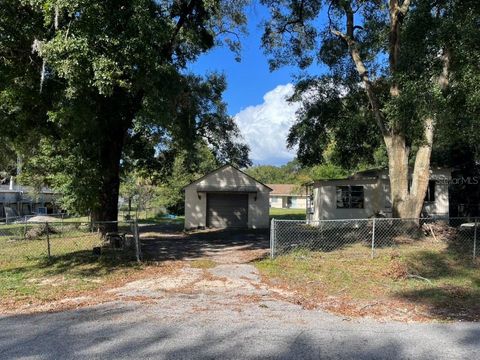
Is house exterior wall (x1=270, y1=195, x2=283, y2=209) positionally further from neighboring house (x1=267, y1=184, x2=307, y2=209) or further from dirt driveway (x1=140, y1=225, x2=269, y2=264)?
dirt driveway (x1=140, y1=225, x2=269, y2=264)

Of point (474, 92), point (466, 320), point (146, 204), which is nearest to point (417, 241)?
point (474, 92)

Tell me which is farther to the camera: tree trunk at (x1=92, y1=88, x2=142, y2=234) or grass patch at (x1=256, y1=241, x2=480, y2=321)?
tree trunk at (x1=92, y1=88, x2=142, y2=234)

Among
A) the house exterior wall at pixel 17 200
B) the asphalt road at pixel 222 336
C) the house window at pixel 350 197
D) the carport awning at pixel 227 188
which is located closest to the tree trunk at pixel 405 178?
the house window at pixel 350 197

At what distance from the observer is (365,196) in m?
25.9

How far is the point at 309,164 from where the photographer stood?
25.9m

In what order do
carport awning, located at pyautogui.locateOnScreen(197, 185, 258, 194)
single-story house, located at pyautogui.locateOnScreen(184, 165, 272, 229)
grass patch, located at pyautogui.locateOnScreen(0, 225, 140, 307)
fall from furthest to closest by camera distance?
single-story house, located at pyautogui.locateOnScreen(184, 165, 272, 229), carport awning, located at pyautogui.locateOnScreen(197, 185, 258, 194), grass patch, located at pyautogui.locateOnScreen(0, 225, 140, 307)

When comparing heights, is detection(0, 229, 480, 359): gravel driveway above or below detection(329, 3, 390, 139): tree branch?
below

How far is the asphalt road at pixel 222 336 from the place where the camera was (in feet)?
17.1

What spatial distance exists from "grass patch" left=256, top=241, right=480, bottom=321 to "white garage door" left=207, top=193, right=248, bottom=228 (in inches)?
588

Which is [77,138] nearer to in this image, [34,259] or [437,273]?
[34,259]

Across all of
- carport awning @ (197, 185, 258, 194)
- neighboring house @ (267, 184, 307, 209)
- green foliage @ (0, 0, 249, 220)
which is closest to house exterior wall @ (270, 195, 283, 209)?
neighboring house @ (267, 184, 307, 209)

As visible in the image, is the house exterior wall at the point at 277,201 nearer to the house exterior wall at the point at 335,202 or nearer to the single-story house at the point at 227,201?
the single-story house at the point at 227,201

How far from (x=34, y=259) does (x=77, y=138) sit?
3.57 m

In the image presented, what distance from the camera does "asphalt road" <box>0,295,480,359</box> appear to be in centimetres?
521
